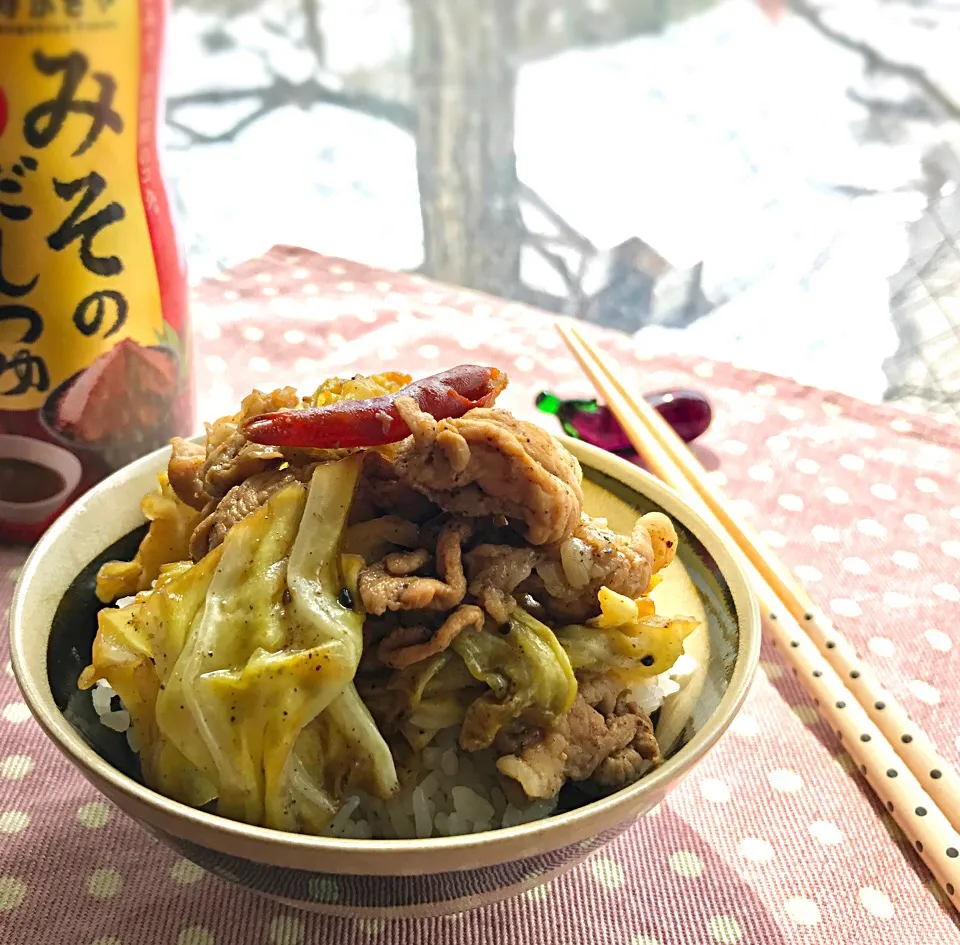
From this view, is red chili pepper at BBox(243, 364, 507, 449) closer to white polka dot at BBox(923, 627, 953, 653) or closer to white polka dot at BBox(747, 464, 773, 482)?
white polka dot at BBox(923, 627, 953, 653)

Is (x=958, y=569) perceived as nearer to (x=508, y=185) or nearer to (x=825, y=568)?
(x=825, y=568)

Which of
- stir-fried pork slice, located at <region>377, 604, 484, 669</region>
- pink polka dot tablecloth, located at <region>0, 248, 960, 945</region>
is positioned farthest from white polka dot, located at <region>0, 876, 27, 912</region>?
stir-fried pork slice, located at <region>377, 604, 484, 669</region>

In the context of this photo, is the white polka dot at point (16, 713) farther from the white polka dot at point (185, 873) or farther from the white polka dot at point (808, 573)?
the white polka dot at point (808, 573)

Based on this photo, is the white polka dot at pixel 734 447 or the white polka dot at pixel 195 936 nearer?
the white polka dot at pixel 195 936

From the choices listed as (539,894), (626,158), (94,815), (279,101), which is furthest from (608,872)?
(279,101)

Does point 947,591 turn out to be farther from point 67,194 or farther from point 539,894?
point 67,194

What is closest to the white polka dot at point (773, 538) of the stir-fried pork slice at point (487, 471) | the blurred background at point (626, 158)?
the stir-fried pork slice at point (487, 471)

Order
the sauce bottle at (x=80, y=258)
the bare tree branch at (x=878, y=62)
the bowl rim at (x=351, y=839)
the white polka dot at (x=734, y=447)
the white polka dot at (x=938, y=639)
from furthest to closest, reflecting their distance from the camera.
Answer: the bare tree branch at (x=878, y=62), the white polka dot at (x=734, y=447), the white polka dot at (x=938, y=639), the sauce bottle at (x=80, y=258), the bowl rim at (x=351, y=839)
